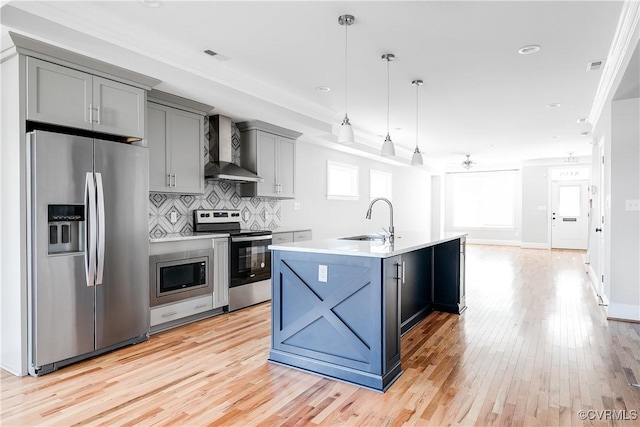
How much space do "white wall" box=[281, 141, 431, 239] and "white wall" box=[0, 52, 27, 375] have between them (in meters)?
3.70

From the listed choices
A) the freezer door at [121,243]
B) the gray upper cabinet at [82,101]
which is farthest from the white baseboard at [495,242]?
the gray upper cabinet at [82,101]

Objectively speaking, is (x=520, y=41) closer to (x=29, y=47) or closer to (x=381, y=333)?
(x=381, y=333)

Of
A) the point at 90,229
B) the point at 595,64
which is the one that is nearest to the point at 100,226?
the point at 90,229

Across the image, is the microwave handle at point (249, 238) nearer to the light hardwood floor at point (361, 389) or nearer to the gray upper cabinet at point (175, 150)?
the gray upper cabinet at point (175, 150)

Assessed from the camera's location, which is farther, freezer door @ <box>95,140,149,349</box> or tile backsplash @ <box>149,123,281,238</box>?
tile backsplash @ <box>149,123,281,238</box>

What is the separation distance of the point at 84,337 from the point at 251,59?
9.24ft

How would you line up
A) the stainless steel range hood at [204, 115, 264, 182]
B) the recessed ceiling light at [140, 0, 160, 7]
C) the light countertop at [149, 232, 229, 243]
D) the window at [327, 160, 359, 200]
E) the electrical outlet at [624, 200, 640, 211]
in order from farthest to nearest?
the window at [327, 160, 359, 200] → the stainless steel range hood at [204, 115, 264, 182] → the electrical outlet at [624, 200, 640, 211] → the light countertop at [149, 232, 229, 243] → the recessed ceiling light at [140, 0, 160, 7]

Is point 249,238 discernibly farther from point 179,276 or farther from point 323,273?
point 323,273

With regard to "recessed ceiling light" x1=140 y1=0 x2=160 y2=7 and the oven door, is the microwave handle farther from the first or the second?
"recessed ceiling light" x1=140 y1=0 x2=160 y2=7

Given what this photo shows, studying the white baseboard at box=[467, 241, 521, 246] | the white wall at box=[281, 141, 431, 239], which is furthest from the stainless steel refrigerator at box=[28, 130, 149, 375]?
the white baseboard at box=[467, 241, 521, 246]

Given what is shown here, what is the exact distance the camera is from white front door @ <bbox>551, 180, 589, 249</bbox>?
35.4 ft

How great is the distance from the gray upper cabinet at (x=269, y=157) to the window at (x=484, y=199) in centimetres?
850

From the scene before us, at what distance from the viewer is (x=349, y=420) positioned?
2.21m

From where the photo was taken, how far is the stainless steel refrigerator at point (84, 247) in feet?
9.10
